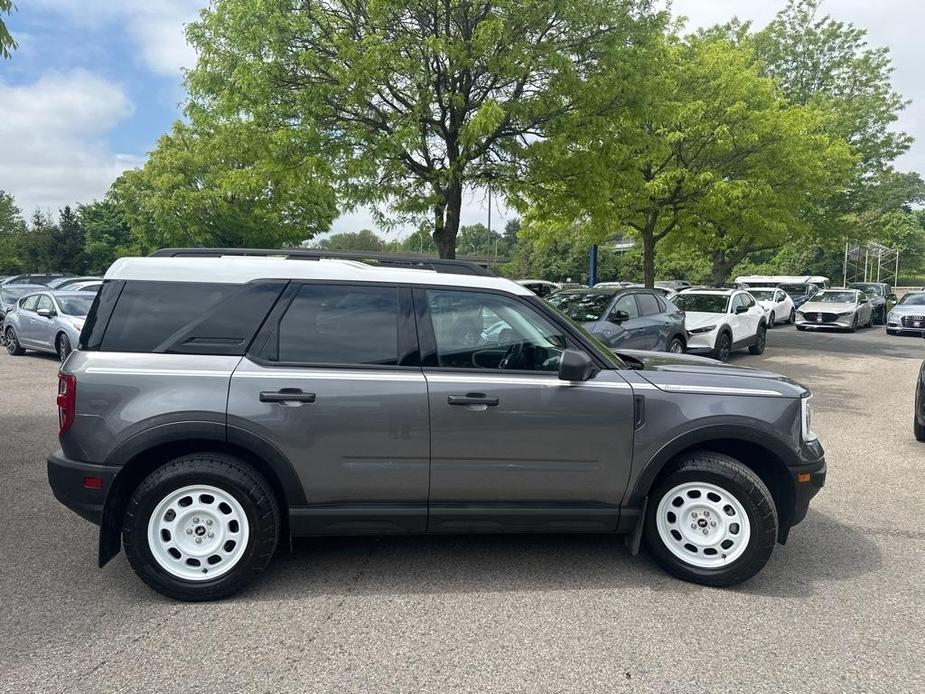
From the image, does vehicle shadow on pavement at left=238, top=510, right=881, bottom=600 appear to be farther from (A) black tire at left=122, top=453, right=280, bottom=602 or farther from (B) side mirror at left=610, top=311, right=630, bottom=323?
(B) side mirror at left=610, top=311, right=630, bottom=323

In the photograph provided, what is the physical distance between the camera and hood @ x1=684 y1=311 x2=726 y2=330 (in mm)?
13820

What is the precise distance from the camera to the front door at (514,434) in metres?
3.80

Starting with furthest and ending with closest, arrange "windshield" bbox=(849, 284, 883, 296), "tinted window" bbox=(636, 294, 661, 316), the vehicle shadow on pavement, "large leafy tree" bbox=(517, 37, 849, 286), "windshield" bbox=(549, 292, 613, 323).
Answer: "windshield" bbox=(849, 284, 883, 296) < "tinted window" bbox=(636, 294, 661, 316) < "large leafy tree" bbox=(517, 37, 849, 286) < "windshield" bbox=(549, 292, 613, 323) < the vehicle shadow on pavement

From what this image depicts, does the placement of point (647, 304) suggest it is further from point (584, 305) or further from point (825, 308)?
point (825, 308)

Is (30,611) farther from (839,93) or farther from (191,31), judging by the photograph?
(839,93)

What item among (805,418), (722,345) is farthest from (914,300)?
(805,418)

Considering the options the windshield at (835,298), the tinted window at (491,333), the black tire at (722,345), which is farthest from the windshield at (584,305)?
the windshield at (835,298)

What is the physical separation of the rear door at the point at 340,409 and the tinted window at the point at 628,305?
7.77m

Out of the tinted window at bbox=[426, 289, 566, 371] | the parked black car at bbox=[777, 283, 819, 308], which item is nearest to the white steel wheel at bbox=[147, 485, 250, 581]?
the tinted window at bbox=[426, 289, 566, 371]

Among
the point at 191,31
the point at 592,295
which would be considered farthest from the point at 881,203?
the point at 191,31

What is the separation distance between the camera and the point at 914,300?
914 inches

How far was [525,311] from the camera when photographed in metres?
4.07

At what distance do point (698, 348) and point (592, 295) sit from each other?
3248 mm

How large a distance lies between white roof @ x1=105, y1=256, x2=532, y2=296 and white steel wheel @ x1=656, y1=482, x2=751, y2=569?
1.52 meters
